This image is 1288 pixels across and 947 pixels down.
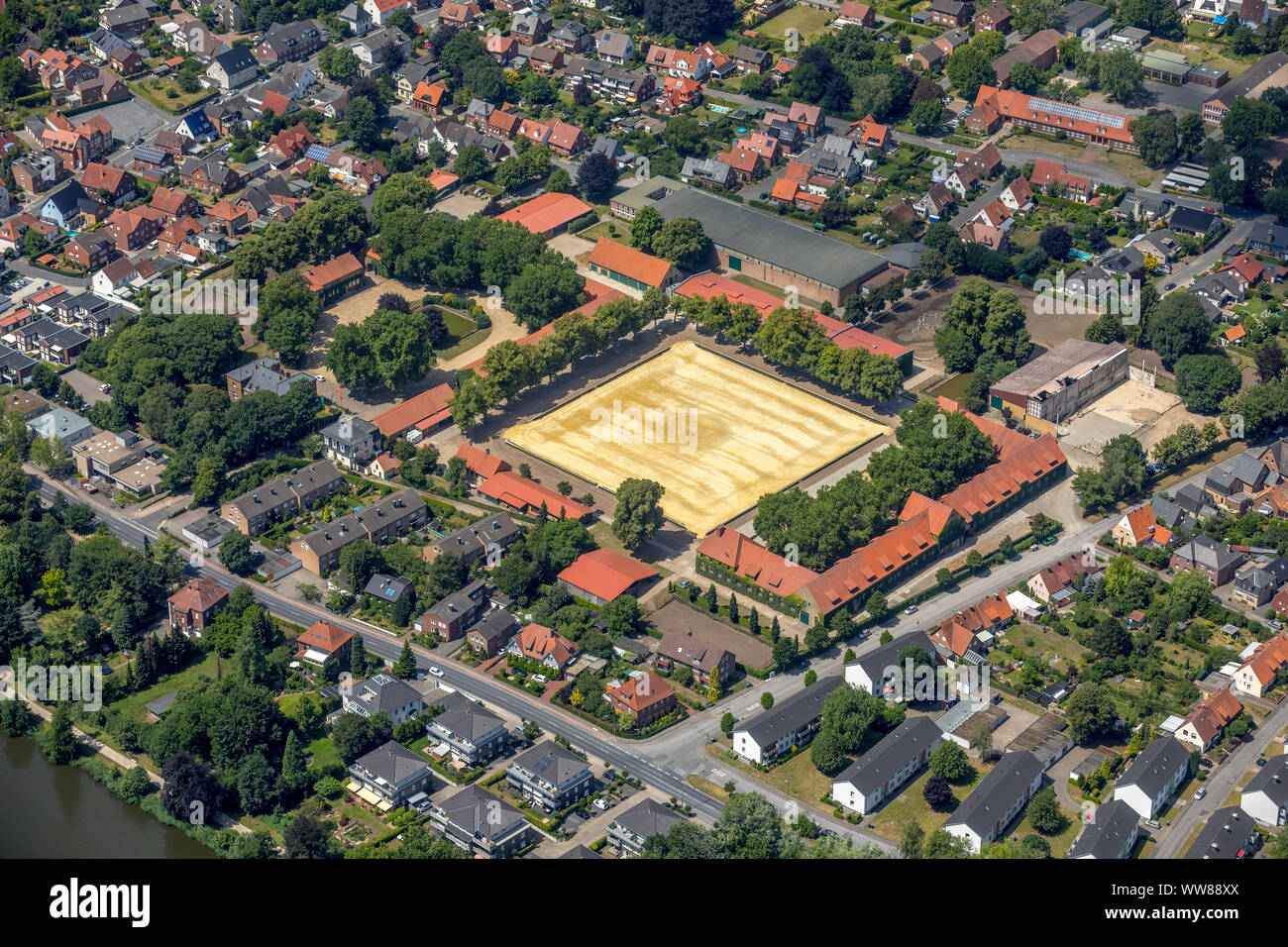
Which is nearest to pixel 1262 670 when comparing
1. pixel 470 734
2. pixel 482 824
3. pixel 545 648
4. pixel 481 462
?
pixel 545 648

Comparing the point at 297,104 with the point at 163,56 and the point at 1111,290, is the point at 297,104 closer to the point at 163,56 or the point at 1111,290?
the point at 163,56

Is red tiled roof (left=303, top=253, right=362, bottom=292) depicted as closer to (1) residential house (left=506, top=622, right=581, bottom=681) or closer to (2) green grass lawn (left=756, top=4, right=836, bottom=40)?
(1) residential house (left=506, top=622, right=581, bottom=681)

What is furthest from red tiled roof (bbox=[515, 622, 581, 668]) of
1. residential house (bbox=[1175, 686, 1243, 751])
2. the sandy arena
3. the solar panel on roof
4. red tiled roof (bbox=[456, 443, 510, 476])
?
the solar panel on roof

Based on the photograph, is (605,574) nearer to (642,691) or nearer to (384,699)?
(642,691)

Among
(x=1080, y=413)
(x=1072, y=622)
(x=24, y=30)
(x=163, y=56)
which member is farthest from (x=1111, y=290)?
(x=24, y=30)

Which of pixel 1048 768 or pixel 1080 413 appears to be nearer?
pixel 1048 768

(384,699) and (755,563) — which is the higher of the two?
(755,563)
